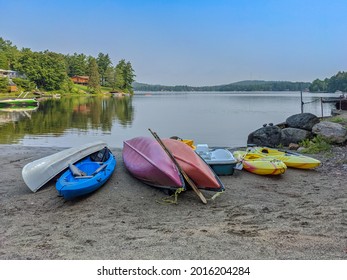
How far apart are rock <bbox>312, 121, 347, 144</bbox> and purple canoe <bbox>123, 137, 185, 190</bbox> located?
253 inches

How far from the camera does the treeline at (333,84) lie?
109963 millimetres

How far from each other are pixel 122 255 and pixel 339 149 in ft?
28.1

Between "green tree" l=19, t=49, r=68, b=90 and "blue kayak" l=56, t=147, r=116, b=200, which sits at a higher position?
"green tree" l=19, t=49, r=68, b=90

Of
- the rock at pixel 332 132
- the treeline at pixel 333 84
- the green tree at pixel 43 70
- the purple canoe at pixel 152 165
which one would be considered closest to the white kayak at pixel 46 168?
the purple canoe at pixel 152 165

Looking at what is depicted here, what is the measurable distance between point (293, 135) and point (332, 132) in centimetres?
168

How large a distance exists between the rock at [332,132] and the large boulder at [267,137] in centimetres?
141

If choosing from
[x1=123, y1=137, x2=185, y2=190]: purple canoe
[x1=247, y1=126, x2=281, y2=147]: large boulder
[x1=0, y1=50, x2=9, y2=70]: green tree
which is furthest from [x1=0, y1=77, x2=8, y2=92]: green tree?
[x1=123, y1=137, x2=185, y2=190]: purple canoe

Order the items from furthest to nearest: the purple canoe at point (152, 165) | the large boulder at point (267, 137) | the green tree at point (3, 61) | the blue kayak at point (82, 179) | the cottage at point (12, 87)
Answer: the green tree at point (3, 61), the cottage at point (12, 87), the large boulder at point (267, 137), the purple canoe at point (152, 165), the blue kayak at point (82, 179)

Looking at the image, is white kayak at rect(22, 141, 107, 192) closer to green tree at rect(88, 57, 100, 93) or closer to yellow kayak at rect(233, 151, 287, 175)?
yellow kayak at rect(233, 151, 287, 175)

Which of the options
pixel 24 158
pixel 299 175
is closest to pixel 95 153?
pixel 24 158

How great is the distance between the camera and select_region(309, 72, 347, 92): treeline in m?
110

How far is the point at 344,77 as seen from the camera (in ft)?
360

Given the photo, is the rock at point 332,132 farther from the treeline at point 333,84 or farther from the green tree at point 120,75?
the treeline at point 333,84

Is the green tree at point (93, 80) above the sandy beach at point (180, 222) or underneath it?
above
